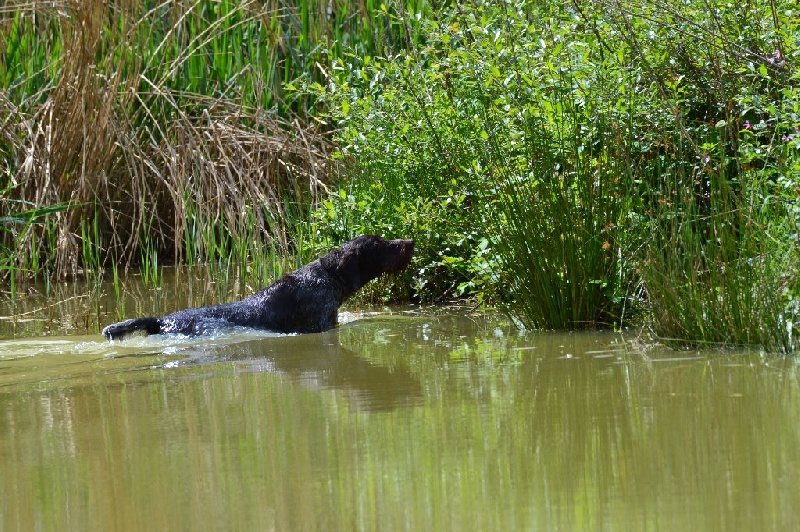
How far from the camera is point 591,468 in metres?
4.06

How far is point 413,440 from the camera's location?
4.59 m

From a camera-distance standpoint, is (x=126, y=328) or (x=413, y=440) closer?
(x=413, y=440)

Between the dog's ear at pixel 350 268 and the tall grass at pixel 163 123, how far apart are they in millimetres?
1372

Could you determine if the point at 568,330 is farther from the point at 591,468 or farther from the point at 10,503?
the point at 10,503

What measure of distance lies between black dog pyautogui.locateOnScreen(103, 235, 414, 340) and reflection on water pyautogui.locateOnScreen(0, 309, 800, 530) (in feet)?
3.99

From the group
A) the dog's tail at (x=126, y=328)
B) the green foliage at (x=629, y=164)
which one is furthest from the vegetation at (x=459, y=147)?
the dog's tail at (x=126, y=328)

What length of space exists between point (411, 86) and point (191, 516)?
5.51 meters

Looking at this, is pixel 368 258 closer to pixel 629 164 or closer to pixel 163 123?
pixel 629 164

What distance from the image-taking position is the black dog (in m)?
8.24

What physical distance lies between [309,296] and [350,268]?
0.49 metres

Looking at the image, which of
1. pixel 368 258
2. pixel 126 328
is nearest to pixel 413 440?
pixel 126 328

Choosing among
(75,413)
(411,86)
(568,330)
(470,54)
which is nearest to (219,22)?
(411,86)

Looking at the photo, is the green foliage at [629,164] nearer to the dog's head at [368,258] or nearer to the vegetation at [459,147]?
the vegetation at [459,147]

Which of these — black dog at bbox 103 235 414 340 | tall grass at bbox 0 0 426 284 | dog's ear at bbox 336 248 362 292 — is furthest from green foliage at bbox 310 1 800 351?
tall grass at bbox 0 0 426 284
